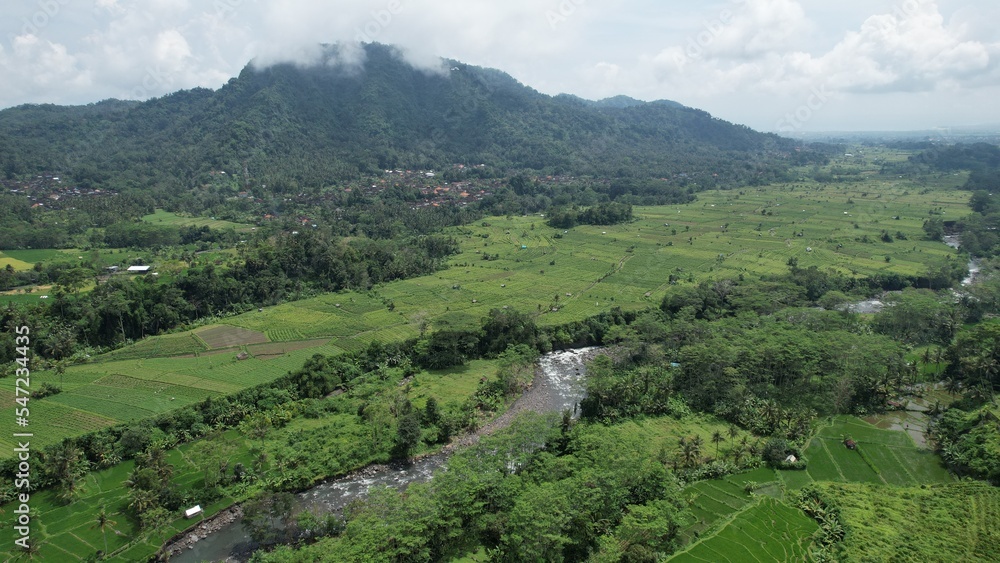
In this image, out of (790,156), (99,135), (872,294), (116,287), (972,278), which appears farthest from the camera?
(790,156)

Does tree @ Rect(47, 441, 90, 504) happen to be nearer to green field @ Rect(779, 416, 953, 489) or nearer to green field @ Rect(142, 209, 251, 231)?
green field @ Rect(779, 416, 953, 489)

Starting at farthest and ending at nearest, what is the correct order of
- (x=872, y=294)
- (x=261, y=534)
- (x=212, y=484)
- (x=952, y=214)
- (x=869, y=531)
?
1. (x=952, y=214)
2. (x=872, y=294)
3. (x=212, y=484)
4. (x=261, y=534)
5. (x=869, y=531)

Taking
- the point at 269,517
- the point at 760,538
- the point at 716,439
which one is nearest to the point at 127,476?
the point at 269,517

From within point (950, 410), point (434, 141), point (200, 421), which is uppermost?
point (434, 141)

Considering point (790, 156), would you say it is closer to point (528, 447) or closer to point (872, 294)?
point (872, 294)

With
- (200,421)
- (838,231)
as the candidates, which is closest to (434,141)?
(838,231)

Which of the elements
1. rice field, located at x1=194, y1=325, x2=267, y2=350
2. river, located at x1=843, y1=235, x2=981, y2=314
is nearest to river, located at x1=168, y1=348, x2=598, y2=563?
rice field, located at x1=194, y1=325, x2=267, y2=350

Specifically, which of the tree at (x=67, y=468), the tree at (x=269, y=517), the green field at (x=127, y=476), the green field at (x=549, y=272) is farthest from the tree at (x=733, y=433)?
the tree at (x=67, y=468)
